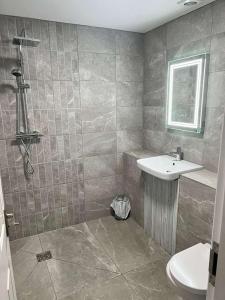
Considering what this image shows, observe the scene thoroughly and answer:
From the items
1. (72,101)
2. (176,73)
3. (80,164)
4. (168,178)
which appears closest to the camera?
(168,178)

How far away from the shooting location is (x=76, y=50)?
8.34ft

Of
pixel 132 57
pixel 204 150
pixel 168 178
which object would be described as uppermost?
pixel 132 57

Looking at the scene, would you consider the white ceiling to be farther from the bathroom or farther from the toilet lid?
the toilet lid

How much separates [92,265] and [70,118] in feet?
5.41

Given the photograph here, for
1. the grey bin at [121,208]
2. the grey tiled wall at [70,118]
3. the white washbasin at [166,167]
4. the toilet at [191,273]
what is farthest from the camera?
the grey bin at [121,208]

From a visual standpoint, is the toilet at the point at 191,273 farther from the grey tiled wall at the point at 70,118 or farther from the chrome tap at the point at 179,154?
the grey tiled wall at the point at 70,118

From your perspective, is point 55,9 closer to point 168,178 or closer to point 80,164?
point 80,164

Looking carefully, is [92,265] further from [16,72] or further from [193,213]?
[16,72]

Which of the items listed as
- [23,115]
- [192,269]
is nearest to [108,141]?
[23,115]

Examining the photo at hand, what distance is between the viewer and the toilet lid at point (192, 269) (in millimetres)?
1361

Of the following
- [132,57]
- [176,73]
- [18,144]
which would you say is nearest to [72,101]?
[18,144]

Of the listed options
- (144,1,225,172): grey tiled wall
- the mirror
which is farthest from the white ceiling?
the mirror

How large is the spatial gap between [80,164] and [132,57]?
1556 millimetres

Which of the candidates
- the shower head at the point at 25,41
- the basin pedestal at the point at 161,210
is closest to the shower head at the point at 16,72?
the shower head at the point at 25,41
